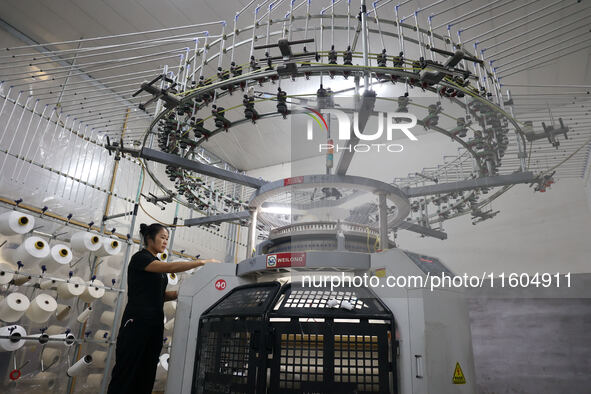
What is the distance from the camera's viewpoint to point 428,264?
2.70 meters

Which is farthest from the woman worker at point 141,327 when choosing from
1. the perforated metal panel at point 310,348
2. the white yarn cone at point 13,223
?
the white yarn cone at point 13,223

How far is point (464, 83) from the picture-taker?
10.8 feet

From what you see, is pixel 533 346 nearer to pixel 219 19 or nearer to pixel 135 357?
pixel 135 357

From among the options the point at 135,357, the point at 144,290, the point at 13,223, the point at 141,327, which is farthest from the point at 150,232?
the point at 13,223

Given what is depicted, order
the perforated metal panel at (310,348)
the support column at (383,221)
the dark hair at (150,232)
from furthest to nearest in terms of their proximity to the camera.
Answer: the support column at (383,221) < the dark hair at (150,232) < the perforated metal panel at (310,348)

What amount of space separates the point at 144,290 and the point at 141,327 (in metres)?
0.25

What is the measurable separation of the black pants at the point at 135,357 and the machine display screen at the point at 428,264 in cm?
185

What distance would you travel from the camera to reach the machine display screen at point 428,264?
8.32 feet

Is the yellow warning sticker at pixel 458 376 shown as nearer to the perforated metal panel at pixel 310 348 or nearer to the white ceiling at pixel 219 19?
the perforated metal panel at pixel 310 348

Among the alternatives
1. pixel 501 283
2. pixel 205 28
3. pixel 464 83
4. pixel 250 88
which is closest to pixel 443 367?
pixel 464 83

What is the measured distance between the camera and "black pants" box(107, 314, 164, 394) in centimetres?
236

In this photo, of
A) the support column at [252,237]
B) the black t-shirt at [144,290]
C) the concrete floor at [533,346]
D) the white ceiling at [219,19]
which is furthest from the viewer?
the white ceiling at [219,19]

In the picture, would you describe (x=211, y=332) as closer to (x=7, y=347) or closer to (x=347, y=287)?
(x=347, y=287)

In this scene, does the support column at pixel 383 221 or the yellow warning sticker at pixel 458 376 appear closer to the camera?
the yellow warning sticker at pixel 458 376
